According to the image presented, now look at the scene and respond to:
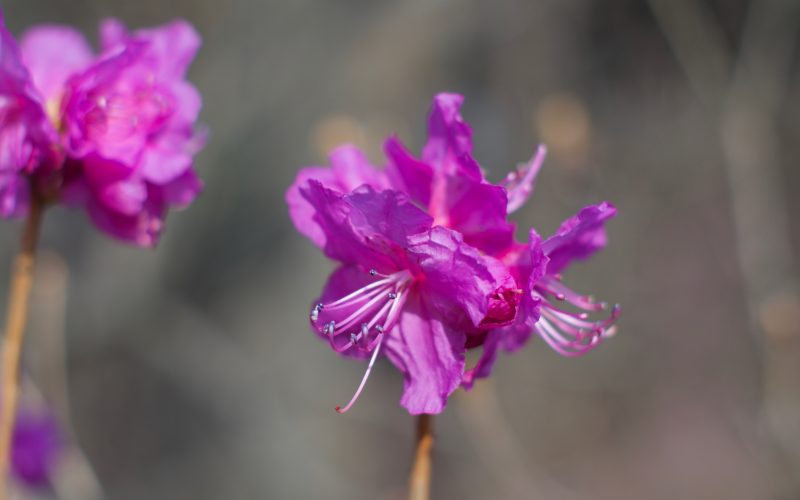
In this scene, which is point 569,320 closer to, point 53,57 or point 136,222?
point 136,222

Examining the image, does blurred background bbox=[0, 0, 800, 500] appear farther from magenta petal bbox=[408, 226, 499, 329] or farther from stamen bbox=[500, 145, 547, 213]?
magenta petal bbox=[408, 226, 499, 329]

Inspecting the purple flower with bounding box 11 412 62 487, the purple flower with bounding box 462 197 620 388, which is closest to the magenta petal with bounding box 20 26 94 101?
the purple flower with bounding box 462 197 620 388

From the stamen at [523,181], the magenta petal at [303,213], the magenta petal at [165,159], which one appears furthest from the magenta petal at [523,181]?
the magenta petal at [165,159]

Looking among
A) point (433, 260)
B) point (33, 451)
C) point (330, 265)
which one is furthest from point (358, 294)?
point (330, 265)

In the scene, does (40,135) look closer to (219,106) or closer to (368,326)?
(368,326)

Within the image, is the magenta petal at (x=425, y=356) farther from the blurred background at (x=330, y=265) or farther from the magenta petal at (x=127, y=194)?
the blurred background at (x=330, y=265)

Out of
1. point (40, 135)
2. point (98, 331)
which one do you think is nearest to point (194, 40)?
point (40, 135)
